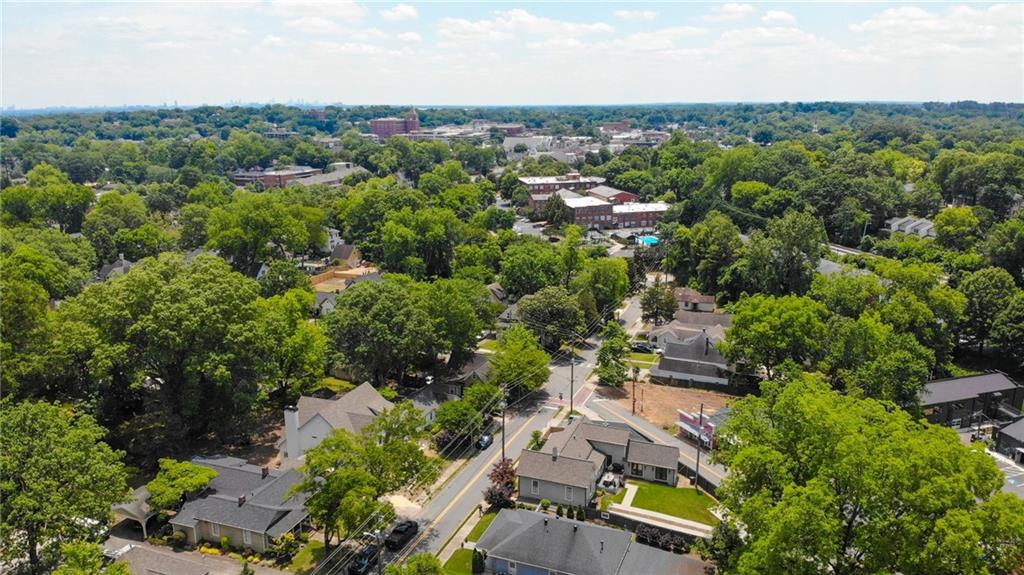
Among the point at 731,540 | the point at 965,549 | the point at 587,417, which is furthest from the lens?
the point at 587,417

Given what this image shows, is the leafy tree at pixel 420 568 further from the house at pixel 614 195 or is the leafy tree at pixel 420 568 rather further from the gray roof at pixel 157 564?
the house at pixel 614 195

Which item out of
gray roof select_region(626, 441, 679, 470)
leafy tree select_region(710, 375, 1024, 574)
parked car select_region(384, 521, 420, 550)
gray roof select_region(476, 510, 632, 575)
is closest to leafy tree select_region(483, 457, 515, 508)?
gray roof select_region(476, 510, 632, 575)

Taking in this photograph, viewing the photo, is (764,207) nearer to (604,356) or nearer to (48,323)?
(604,356)

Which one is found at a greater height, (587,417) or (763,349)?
(763,349)

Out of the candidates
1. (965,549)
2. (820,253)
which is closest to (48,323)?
(965,549)

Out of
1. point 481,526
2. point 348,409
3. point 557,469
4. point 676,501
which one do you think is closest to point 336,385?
point 348,409

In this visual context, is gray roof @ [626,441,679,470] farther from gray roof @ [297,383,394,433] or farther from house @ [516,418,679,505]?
gray roof @ [297,383,394,433]

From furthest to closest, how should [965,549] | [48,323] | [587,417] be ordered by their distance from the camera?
1. [587,417]
2. [48,323]
3. [965,549]

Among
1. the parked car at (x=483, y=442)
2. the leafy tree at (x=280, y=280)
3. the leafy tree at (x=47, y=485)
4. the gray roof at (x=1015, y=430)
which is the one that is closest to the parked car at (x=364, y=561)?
the leafy tree at (x=47, y=485)
